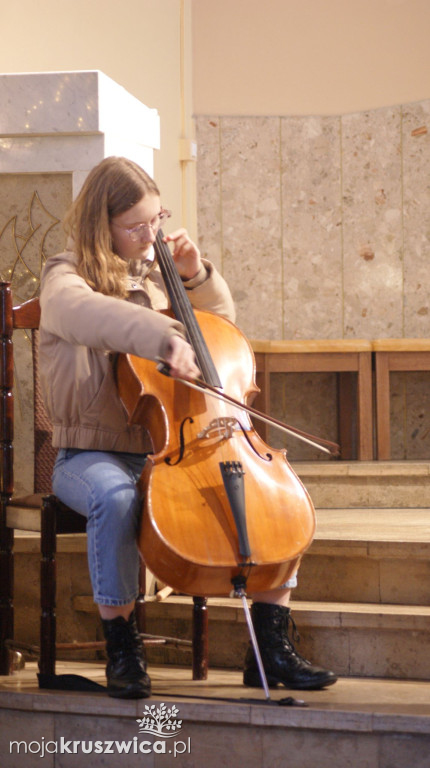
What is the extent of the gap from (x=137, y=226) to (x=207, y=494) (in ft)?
2.25

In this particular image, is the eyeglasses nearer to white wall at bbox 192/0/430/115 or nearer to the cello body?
the cello body

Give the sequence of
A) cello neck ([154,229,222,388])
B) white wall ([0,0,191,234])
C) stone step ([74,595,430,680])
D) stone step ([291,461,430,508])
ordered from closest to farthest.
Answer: cello neck ([154,229,222,388]), stone step ([74,595,430,680]), stone step ([291,461,430,508]), white wall ([0,0,191,234])

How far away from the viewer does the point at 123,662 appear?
2064mm

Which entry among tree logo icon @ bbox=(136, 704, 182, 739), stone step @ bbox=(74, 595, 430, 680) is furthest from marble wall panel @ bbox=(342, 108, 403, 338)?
tree logo icon @ bbox=(136, 704, 182, 739)

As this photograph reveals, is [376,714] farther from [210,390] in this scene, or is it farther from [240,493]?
[210,390]

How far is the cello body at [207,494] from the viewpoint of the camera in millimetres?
1864

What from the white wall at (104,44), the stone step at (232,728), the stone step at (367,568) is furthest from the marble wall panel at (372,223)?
the stone step at (232,728)

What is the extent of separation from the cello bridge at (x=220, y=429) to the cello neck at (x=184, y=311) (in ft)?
0.25

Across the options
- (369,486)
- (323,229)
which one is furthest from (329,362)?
(323,229)

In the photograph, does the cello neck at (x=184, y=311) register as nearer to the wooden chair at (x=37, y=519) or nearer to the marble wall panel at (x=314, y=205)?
the wooden chair at (x=37, y=519)

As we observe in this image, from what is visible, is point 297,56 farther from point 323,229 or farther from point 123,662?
point 123,662

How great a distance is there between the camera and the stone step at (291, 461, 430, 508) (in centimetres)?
371

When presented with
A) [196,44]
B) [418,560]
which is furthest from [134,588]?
[196,44]

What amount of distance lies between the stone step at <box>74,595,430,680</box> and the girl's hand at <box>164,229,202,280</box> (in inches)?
36.0
